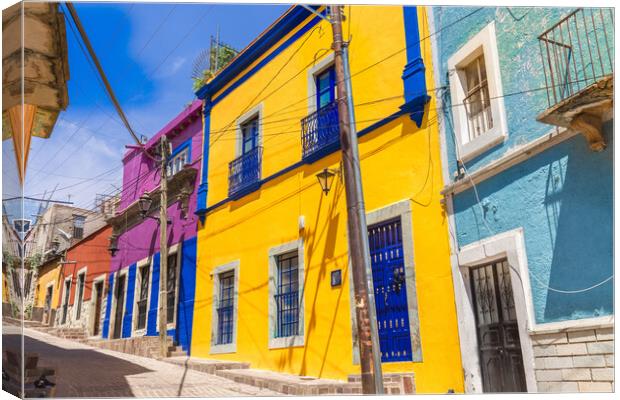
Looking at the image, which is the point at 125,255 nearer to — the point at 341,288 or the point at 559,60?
the point at 341,288

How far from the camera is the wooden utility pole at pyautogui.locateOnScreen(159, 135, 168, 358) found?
1028cm

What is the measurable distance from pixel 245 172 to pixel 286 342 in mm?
3271

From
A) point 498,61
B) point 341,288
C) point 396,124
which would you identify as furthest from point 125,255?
point 498,61

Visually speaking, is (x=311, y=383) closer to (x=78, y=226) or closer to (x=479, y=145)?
(x=479, y=145)

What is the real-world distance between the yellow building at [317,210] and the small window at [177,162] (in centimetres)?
128

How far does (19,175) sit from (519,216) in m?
5.35

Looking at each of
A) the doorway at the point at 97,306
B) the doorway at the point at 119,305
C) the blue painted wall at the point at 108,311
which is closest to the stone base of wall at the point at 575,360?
the doorway at the point at 119,305

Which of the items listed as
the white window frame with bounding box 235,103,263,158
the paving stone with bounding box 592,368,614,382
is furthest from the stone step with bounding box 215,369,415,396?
the white window frame with bounding box 235,103,263,158

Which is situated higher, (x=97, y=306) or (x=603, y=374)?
(x=97, y=306)

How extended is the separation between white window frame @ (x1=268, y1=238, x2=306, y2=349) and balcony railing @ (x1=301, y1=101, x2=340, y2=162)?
4.51 ft

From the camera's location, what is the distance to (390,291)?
21.1 feet

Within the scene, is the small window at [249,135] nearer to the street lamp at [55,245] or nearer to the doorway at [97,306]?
the street lamp at [55,245]

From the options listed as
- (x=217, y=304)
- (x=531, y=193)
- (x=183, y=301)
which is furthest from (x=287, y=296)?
(x=531, y=193)

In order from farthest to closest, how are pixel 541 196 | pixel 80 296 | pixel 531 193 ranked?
1. pixel 80 296
2. pixel 531 193
3. pixel 541 196
